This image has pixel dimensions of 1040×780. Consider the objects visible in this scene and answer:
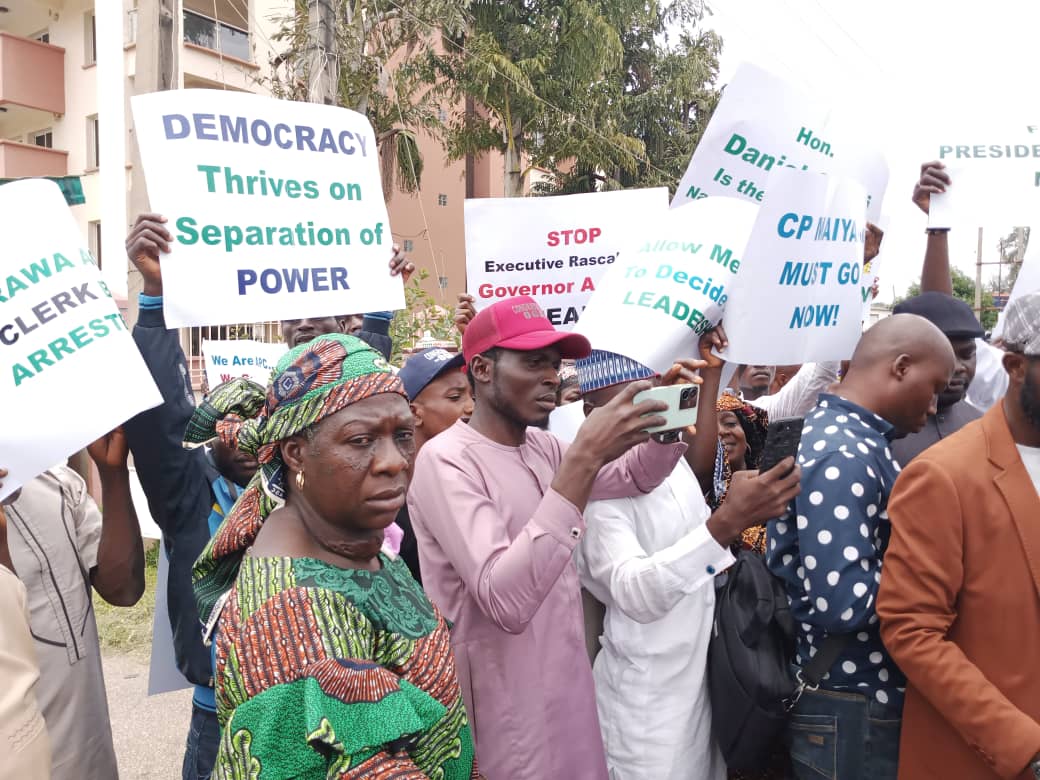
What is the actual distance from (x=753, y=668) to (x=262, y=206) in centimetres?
214

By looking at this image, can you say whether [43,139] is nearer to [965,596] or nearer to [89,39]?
[89,39]

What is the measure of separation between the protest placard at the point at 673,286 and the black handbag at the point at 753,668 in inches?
26.8

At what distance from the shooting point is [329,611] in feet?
4.25

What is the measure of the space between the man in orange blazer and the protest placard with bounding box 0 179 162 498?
1.93 metres

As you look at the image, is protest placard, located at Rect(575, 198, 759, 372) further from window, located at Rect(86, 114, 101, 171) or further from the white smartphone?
window, located at Rect(86, 114, 101, 171)

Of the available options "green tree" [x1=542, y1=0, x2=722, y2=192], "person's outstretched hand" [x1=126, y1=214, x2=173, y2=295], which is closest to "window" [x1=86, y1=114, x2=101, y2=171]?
"green tree" [x1=542, y1=0, x2=722, y2=192]

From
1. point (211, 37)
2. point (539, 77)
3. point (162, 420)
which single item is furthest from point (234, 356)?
point (211, 37)

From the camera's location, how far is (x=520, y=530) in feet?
7.23

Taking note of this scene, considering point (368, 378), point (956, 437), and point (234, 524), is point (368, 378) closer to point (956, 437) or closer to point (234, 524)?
point (234, 524)

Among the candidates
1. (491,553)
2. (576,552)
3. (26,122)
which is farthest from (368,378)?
(26,122)

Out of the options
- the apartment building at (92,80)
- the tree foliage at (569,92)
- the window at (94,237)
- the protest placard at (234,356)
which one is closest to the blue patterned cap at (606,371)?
the protest placard at (234,356)

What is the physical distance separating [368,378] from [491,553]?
659 millimetres

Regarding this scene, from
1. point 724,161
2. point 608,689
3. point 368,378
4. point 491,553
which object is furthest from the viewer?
point 724,161

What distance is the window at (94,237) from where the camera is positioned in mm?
17047
